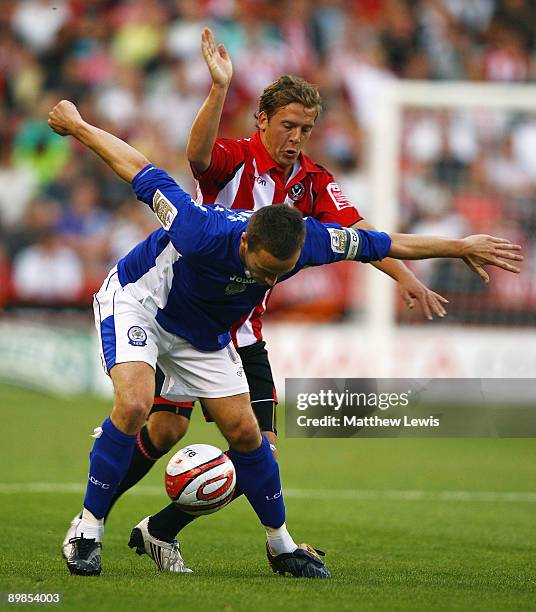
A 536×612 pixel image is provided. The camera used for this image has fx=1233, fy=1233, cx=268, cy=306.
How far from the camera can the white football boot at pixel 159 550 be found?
21.1 feet

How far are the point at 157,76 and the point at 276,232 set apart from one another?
14.3 metres

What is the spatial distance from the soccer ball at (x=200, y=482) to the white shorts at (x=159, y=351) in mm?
347

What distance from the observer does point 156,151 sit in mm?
18422

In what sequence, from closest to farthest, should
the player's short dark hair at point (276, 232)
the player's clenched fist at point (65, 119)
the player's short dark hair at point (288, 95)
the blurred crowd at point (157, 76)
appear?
the player's short dark hair at point (276, 232), the player's clenched fist at point (65, 119), the player's short dark hair at point (288, 95), the blurred crowd at point (157, 76)

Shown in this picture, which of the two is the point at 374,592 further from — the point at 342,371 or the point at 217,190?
the point at 342,371

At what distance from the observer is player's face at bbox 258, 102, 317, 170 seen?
261 inches

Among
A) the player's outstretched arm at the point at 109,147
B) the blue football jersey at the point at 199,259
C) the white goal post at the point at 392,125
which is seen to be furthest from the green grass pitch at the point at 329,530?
the player's outstretched arm at the point at 109,147

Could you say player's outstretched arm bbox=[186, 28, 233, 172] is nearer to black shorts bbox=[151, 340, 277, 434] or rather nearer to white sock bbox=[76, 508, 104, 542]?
black shorts bbox=[151, 340, 277, 434]

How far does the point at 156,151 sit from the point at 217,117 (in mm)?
12253

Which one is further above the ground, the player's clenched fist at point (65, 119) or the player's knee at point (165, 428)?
the player's clenched fist at point (65, 119)

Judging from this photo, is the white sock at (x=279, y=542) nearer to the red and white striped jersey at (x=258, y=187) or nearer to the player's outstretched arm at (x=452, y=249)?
the red and white striped jersey at (x=258, y=187)

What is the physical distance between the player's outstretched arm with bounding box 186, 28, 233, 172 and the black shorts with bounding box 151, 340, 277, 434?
4.02 feet

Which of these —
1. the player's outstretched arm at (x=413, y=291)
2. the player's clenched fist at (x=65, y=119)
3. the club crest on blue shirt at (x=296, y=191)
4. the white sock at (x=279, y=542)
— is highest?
the player's clenched fist at (x=65, y=119)

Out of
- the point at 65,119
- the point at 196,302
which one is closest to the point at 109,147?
the point at 65,119
